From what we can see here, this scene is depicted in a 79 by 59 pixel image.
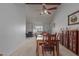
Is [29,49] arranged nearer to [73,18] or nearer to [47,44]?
[47,44]

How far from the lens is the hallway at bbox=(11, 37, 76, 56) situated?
2765 millimetres

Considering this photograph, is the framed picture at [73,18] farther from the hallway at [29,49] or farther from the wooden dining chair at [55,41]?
the hallway at [29,49]

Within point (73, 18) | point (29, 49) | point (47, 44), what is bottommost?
point (29, 49)

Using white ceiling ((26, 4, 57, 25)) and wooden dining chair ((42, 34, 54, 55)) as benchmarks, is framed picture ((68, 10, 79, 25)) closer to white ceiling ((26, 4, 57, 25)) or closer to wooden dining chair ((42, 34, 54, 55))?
white ceiling ((26, 4, 57, 25))

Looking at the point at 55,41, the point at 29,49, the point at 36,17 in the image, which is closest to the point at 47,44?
the point at 55,41

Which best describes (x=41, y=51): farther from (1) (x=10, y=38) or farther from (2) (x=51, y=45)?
(1) (x=10, y=38)

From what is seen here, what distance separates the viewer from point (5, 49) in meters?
2.94

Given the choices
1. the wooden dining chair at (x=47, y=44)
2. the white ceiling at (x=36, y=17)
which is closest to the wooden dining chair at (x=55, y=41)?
the wooden dining chair at (x=47, y=44)

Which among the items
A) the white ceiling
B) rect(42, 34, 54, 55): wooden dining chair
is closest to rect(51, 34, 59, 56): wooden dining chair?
rect(42, 34, 54, 55): wooden dining chair

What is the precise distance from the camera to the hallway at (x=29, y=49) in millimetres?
2765

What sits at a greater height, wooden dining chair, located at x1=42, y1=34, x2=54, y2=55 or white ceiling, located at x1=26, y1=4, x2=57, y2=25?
white ceiling, located at x1=26, y1=4, x2=57, y2=25

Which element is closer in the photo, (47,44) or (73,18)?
(73,18)

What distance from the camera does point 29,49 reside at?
296cm

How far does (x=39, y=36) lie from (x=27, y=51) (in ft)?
1.41
